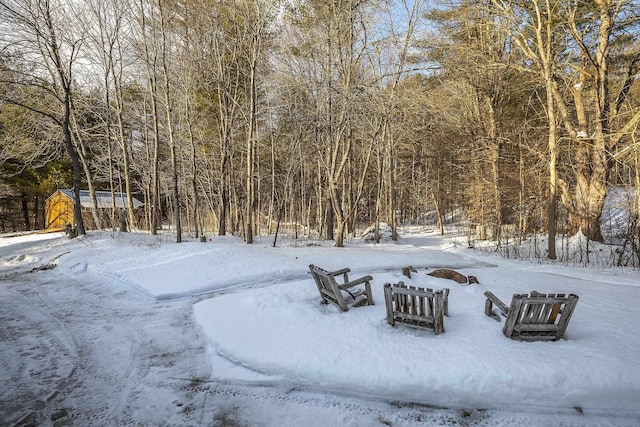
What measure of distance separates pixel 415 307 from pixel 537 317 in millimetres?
1579

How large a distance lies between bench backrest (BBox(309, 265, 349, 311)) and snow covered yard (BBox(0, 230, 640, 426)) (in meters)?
0.24

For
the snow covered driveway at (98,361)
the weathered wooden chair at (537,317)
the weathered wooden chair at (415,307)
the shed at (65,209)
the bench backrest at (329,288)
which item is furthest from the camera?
the shed at (65,209)

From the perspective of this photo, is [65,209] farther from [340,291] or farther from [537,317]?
[537,317]

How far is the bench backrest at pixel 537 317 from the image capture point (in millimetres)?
4418

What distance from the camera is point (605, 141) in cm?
1254

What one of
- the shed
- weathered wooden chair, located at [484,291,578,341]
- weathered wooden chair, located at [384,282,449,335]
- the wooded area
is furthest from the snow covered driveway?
the shed

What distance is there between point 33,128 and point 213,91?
34.1ft

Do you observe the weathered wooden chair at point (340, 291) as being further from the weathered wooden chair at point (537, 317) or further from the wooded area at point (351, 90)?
the wooded area at point (351, 90)

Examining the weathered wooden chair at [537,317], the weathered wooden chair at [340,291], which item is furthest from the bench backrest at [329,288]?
the weathered wooden chair at [537,317]

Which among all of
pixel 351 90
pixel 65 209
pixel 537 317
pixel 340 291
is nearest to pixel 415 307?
pixel 340 291

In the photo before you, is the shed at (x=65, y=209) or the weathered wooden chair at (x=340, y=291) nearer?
the weathered wooden chair at (x=340, y=291)

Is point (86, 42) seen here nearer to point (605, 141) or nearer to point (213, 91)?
point (213, 91)

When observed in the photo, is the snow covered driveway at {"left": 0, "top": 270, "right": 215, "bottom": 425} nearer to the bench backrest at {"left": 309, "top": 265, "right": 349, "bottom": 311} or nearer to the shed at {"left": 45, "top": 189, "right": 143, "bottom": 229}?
the bench backrest at {"left": 309, "top": 265, "right": 349, "bottom": 311}

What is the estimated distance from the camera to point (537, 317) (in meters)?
4.61
